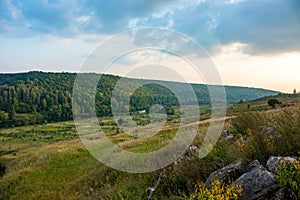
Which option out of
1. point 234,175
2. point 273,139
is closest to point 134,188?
point 234,175

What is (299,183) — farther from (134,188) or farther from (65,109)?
(65,109)

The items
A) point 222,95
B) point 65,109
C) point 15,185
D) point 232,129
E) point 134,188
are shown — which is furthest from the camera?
point 65,109

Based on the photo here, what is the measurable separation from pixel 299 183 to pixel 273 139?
2127 mm

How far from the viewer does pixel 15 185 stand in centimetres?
1775

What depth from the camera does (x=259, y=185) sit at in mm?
4828

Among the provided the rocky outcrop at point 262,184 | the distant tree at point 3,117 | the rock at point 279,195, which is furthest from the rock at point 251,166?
the distant tree at point 3,117

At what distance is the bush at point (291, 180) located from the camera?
4194 mm

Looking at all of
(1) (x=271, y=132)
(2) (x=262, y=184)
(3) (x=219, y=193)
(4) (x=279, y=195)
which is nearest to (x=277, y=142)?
(1) (x=271, y=132)

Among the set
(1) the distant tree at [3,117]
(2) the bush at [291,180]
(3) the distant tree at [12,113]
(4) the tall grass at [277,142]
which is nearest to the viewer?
(2) the bush at [291,180]

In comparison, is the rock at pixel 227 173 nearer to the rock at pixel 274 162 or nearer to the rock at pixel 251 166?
the rock at pixel 251 166

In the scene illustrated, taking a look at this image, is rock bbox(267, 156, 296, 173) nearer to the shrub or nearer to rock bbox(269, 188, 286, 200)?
rock bbox(269, 188, 286, 200)

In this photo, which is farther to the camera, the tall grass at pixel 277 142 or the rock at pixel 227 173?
the tall grass at pixel 277 142

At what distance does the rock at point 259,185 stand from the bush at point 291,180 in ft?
0.77

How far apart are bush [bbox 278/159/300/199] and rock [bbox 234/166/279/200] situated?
233mm
